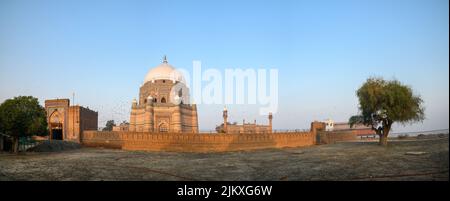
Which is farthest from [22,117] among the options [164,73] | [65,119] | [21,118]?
[164,73]

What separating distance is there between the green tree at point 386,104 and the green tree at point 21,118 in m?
30.3

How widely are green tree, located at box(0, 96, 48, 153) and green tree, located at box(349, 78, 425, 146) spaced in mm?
30259

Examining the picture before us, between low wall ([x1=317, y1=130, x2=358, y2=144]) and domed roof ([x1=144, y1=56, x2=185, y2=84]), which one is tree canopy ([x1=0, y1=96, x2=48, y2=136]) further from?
low wall ([x1=317, y1=130, x2=358, y2=144])

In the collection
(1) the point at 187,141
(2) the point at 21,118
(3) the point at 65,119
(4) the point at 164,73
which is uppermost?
(4) the point at 164,73

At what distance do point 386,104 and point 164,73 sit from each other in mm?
34364

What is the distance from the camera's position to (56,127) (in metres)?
38.9

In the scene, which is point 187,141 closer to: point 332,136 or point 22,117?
point 22,117

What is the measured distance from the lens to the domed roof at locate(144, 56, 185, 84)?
4959 cm

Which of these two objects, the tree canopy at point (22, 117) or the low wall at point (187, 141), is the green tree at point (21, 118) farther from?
the low wall at point (187, 141)

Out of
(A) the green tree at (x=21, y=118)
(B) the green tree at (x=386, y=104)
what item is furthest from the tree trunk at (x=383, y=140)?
(A) the green tree at (x=21, y=118)

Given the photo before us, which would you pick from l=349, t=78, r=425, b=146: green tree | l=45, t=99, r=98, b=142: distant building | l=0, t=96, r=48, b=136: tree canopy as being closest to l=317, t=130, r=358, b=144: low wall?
l=349, t=78, r=425, b=146: green tree

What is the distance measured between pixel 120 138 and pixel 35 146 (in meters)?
8.46

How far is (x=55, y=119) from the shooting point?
3894 cm
